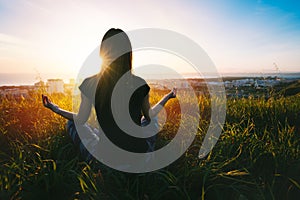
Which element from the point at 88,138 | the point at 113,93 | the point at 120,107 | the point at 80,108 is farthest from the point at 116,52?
the point at 88,138

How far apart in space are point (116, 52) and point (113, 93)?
385 millimetres

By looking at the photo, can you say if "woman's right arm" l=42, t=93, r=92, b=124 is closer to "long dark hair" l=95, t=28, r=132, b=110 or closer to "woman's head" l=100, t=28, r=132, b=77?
"long dark hair" l=95, t=28, r=132, b=110

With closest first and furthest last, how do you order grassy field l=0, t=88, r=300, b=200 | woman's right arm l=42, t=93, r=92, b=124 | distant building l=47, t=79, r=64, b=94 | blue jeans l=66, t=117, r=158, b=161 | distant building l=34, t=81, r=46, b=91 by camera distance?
grassy field l=0, t=88, r=300, b=200 < woman's right arm l=42, t=93, r=92, b=124 < blue jeans l=66, t=117, r=158, b=161 < distant building l=34, t=81, r=46, b=91 < distant building l=47, t=79, r=64, b=94

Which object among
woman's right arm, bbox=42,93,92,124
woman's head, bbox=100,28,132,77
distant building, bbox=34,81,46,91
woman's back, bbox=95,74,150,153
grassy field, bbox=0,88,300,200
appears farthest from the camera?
distant building, bbox=34,81,46,91

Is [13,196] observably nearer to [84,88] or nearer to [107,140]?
[107,140]

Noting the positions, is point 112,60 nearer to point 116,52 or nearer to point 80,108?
point 116,52

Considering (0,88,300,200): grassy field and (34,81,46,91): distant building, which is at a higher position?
(34,81,46,91): distant building

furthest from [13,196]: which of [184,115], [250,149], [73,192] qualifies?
[184,115]

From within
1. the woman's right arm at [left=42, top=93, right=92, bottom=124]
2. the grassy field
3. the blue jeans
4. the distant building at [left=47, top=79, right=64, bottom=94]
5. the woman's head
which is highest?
the woman's head

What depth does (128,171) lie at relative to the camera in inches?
88.4

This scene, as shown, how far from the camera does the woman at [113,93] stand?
217cm

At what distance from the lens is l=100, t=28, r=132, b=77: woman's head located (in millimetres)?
2152

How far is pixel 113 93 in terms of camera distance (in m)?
2.26

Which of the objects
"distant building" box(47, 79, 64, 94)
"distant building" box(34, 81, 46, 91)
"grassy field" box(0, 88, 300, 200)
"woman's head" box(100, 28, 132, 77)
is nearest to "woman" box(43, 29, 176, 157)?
"woman's head" box(100, 28, 132, 77)
